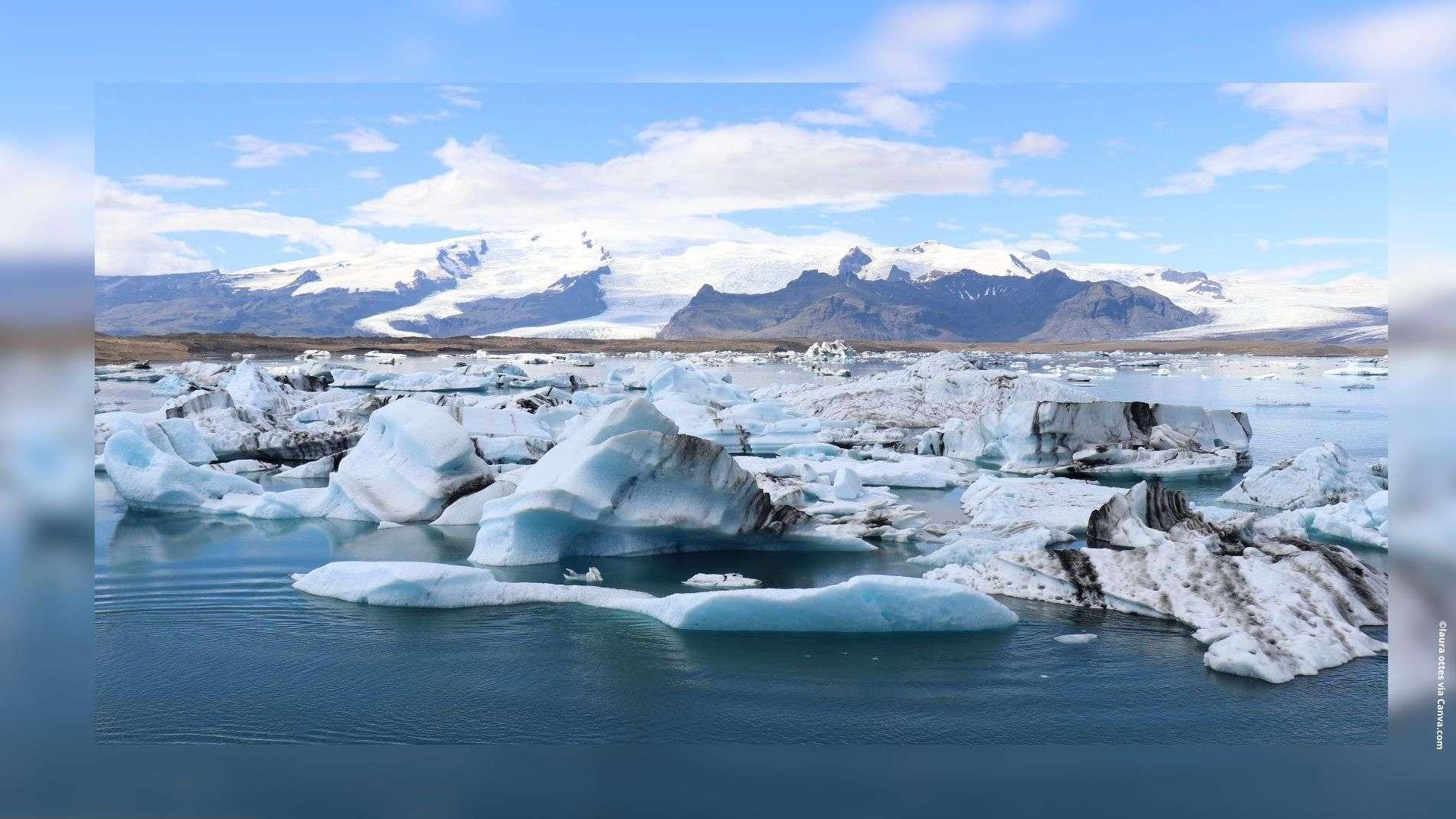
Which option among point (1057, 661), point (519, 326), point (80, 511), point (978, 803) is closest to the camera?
point (978, 803)

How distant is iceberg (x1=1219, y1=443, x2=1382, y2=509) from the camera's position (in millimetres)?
9938

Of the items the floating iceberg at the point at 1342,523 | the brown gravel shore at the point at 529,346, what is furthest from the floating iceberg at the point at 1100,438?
the brown gravel shore at the point at 529,346

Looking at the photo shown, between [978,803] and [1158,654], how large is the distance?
209cm

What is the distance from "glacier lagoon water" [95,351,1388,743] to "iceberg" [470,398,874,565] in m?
0.48

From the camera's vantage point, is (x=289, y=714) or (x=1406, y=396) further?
(x=289, y=714)

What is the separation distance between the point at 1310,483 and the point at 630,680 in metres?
7.93

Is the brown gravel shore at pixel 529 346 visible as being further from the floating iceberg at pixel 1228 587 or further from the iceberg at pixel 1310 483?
the floating iceberg at pixel 1228 587

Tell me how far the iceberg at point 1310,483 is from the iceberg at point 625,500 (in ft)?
18.0

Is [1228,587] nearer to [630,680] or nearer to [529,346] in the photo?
[630,680]

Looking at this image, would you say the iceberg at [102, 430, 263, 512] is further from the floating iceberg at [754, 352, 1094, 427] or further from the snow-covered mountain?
the snow-covered mountain

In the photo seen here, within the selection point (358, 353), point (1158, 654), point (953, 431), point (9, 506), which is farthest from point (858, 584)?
point (358, 353)

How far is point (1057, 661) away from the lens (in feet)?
16.5

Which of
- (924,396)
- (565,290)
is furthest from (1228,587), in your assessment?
(565,290)

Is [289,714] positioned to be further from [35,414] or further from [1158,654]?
[1158,654]
